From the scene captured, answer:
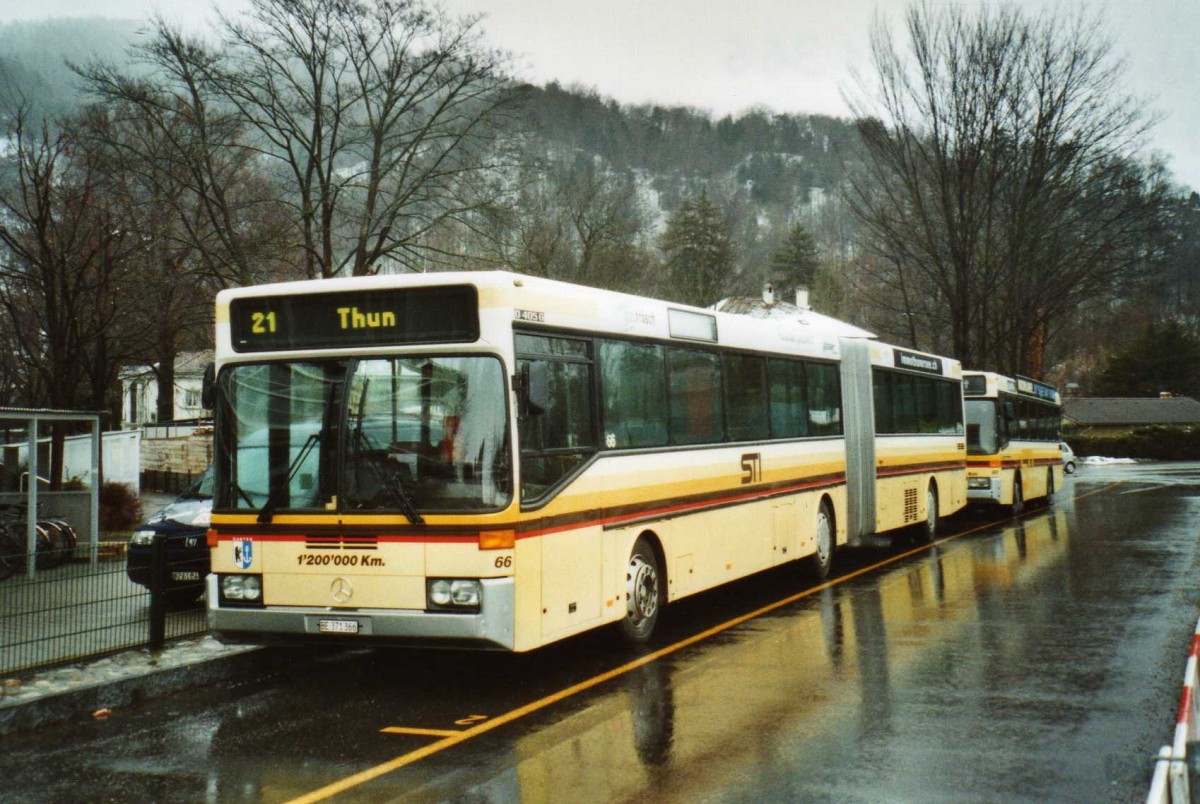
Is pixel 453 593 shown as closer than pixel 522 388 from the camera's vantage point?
Yes

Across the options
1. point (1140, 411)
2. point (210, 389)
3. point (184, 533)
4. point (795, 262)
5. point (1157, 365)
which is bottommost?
point (184, 533)

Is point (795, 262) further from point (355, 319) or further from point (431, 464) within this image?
point (431, 464)

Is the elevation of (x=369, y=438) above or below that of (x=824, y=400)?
below

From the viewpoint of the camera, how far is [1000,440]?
27.8 meters

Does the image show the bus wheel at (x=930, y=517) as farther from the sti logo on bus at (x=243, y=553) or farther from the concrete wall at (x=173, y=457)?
the concrete wall at (x=173, y=457)

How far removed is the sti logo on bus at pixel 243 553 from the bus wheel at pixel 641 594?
317 centimetres

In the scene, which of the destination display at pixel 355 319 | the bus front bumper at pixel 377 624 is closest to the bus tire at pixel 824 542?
the bus front bumper at pixel 377 624

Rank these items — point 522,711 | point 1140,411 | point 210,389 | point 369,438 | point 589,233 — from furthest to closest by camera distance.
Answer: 1. point 1140,411
2. point 589,233
3. point 210,389
4. point 369,438
5. point 522,711

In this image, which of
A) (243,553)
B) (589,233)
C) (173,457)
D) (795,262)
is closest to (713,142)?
(795,262)

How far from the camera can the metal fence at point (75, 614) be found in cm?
925

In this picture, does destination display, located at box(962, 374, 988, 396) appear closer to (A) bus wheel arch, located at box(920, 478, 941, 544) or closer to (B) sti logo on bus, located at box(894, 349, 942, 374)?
(B) sti logo on bus, located at box(894, 349, 942, 374)

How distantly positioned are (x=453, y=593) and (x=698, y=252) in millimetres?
70994

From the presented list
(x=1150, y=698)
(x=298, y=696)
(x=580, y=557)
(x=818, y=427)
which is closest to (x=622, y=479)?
(x=580, y=557)

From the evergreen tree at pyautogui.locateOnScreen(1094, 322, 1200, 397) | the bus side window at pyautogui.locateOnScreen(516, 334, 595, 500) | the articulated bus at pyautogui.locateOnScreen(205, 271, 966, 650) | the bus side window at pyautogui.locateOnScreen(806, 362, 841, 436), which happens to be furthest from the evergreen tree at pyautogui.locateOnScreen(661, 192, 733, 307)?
the bus side window at pyautogui.locateOnScreen(516, 334, 595, 500)
